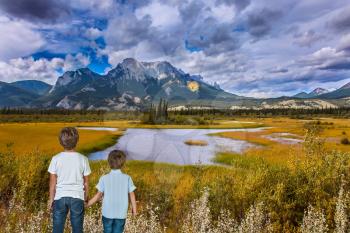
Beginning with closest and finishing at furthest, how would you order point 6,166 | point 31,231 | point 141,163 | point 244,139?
point 31,231, point 6,166, point 141,163, point 244,139

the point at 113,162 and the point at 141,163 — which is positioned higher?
the point at 113,162

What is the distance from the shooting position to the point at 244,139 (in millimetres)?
66125

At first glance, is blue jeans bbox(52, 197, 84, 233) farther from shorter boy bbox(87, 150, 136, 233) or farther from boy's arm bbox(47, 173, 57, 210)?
shorter boy bbox(87, 150, 136, 233)

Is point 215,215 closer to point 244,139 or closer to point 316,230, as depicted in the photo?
point 316,230

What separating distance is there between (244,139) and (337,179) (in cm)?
5220

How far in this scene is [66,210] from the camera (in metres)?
6.95

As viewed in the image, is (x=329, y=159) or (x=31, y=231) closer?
(x=31, y=231)

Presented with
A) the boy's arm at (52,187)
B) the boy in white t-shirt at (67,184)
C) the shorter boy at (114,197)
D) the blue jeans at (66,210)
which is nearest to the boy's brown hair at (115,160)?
the shorter boy at (114,197)

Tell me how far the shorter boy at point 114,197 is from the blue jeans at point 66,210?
14.4 inches

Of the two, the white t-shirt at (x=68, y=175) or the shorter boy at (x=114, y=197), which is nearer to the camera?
the shorter boy at (x=114, y=197)

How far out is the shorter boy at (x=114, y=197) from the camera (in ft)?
22.0

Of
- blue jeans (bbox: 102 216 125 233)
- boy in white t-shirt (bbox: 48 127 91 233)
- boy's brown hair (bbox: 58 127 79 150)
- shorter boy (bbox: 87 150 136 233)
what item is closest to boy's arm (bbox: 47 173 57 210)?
boy in white t-shirt (bbox: 48 127 91 233)

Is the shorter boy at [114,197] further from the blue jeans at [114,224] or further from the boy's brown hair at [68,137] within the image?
the boy's brown hair at [68,137]

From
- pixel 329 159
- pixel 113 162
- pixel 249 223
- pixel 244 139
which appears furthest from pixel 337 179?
pixel 244 139
